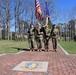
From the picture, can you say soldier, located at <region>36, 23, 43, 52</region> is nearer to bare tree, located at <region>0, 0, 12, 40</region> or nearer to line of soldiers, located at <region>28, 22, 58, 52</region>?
line of soldiers, located at <region>28, 22, 58, 52</region>

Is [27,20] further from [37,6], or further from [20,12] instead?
[37,6]

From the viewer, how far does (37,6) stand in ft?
66.8

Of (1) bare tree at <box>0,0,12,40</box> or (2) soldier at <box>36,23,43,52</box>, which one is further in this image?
(1) bare tree at <box>0,0,12,40</box>

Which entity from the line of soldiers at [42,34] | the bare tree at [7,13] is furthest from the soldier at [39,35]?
the bare tree at [7,13]

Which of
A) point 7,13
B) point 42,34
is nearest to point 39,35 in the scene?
point 42,34

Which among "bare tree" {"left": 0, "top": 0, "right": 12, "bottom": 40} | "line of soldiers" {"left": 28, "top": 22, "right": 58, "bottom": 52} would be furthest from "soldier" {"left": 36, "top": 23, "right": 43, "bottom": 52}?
"bare tree" {"left": 0, "top": 0, "right": 12, "bottom": 40}

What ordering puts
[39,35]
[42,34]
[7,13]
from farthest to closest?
1. [7,13]
2. [42,34]
3. [39,35]

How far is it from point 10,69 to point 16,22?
4600 centimetres

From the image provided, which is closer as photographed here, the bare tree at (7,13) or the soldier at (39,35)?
the soldier at (39,35)

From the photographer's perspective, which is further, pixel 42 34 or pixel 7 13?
pixel 7 13

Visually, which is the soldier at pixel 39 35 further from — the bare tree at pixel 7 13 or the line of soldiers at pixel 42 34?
the bare tree at pixel 7 13

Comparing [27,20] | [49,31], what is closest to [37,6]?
[49,31]

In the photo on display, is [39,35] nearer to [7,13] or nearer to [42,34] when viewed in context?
[42,34]

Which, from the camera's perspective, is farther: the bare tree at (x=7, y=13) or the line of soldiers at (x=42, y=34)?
the bare tree at (x=7, y=13)
